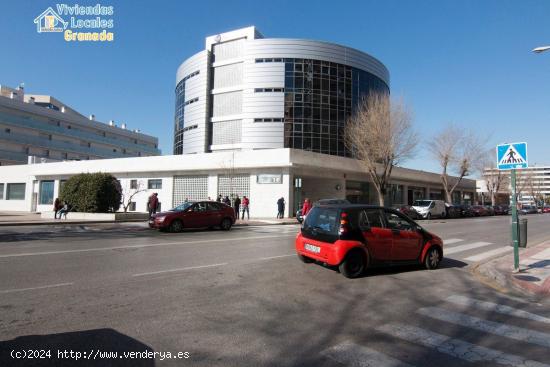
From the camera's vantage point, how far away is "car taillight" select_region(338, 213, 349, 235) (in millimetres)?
7207

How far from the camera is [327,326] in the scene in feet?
14.8

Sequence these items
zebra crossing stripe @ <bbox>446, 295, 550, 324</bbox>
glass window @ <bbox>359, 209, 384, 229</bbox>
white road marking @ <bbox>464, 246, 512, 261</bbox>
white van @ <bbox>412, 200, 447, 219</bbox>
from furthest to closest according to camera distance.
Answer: white van @ <bbox>412, 200, 447, 219</bbox>
white road marking @ <bbox>464, 246, 512, 261</bbox>
glass window @ <bbox>359, 209, 384, 229</bbox>
zebra crossing stripe @ <bbox>446, 295, 550, 324</bbox>

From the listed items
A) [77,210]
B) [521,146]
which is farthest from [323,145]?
[521,146]

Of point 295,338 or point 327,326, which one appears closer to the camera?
point 295,338

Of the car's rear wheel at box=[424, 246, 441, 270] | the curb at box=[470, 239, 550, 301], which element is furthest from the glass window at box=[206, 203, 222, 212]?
the curb at box=[470, 239, 550, 301]

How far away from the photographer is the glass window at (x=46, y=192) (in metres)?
41.4

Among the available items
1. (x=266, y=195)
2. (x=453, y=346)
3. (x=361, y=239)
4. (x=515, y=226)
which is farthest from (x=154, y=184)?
(x=453, y=346)

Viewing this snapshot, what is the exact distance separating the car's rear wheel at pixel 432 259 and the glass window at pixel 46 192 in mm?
43755

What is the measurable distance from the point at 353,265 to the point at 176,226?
1092cm

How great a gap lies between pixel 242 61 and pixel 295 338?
168ft

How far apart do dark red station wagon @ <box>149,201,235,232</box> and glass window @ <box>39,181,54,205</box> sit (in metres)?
31.8

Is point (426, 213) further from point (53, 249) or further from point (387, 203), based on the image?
point (53, 249)

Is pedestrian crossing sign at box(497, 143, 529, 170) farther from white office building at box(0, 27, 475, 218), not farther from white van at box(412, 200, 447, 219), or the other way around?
white van at box(412, 200, 447, 219)

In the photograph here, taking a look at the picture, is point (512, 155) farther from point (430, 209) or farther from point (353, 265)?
point (430, 209)
